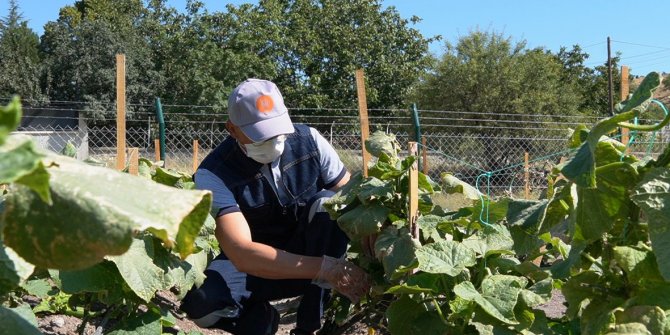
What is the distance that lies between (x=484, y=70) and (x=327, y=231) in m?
17.3

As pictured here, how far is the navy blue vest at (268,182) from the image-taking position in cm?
303

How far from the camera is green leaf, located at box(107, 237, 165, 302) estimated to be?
2293 mm

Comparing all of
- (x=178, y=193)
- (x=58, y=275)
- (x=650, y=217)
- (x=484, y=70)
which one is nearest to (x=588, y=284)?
(x=650, y=217)

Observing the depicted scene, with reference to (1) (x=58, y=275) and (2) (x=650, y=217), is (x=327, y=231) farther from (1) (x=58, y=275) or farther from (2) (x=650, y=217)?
(2) (x=650, y=217)

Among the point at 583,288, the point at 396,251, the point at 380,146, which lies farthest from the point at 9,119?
the point at 380,146

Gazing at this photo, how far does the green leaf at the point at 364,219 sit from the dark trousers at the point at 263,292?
57 cm

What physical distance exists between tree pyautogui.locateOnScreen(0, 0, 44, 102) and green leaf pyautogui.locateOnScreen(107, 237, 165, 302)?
74.3 feet

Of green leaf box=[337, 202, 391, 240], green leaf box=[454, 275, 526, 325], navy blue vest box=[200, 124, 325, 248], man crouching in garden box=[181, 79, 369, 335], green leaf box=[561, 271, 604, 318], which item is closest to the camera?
green leaf box=[561, 271, 604, 318]

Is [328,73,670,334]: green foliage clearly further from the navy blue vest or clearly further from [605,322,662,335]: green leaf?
the navy blue vest

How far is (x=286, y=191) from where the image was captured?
10.1 feet

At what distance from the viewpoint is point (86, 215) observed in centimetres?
60

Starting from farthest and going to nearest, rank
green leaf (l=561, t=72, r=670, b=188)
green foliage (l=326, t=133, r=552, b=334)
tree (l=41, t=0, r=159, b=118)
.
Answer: tree (l=41, t=0, r=159, b=118)
green foliage (l=326, t=133, r=552, b=334)
green leaf (l=561, t=72, r=670, b=188)

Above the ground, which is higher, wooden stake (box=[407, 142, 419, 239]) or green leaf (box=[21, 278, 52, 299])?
wooden stake (box=[407, 142, 419, 239])

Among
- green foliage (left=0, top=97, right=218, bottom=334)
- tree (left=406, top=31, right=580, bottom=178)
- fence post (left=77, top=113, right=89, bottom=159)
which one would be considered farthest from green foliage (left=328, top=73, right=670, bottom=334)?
tree (left=406, top=31, right=580, bottom=178)
